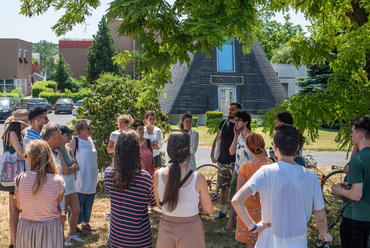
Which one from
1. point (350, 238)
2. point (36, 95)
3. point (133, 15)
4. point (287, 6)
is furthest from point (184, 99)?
point (36, 95)

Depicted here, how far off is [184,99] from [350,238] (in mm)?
24492

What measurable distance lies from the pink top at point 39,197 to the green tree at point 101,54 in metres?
44.9

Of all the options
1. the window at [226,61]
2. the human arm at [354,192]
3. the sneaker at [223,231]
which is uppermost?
the window at [226,61]

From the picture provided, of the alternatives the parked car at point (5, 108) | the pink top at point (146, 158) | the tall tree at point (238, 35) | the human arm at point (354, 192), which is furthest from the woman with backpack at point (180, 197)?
the parked car at point (5, 108)

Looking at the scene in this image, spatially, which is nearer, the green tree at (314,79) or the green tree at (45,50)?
the green tree at (314,79)

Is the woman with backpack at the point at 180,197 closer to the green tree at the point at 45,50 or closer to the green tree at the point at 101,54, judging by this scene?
the green tree at the point at 101,54

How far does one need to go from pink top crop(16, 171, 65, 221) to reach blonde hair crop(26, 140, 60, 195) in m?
0.04

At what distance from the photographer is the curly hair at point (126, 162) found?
362cm

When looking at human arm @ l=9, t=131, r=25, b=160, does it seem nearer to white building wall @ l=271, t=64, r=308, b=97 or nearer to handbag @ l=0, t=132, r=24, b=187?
handbag @ l=0, t=132, r=24, b=187

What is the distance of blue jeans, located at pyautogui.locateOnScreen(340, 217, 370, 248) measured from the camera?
13.3ft

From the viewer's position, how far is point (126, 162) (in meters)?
3.65

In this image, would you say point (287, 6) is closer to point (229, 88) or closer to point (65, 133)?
point (65, 133)

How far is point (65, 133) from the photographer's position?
5484 millimetres

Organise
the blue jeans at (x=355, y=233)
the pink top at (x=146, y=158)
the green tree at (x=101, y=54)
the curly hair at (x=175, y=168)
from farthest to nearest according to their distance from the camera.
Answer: the green tree at (x=101, y=54) → the pink top at (x=146, y=158) → the blue jeans at (x=355, y=233) → the curly hair at (x=175, y=168)
